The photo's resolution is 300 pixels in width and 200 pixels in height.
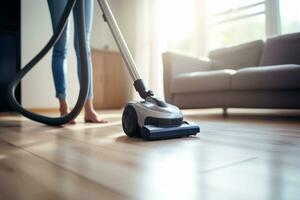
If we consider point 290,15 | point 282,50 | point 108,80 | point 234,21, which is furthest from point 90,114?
point 234,21

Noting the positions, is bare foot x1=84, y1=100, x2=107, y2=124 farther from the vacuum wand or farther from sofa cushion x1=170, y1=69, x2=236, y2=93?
sofa cushion x1=170, y1=69, x2=236, y2=93

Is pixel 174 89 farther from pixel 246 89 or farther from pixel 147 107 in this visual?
pixel 147 107

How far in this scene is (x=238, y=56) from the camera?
8.33 feet

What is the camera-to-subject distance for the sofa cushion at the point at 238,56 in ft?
8.02

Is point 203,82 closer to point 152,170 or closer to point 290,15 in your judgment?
point 152,170

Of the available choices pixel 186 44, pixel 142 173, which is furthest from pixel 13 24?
pixel 142 173

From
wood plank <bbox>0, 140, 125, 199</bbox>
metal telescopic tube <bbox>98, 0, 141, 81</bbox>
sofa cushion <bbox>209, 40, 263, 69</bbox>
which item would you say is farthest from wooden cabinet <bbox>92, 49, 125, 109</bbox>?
wood plank <bbox>0, 140, 125, 199</bbox>

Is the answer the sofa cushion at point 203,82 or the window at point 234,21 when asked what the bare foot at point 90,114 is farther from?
the window at point 234,21

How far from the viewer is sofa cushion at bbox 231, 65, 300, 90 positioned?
147cm

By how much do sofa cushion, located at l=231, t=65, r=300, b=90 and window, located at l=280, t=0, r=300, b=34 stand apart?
1516mm

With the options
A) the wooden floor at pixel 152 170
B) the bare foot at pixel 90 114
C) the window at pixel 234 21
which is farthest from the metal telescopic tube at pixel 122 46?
the window at pixel 234 21

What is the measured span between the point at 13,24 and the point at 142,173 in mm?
2878

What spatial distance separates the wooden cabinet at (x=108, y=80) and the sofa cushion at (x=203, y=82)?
1.56m

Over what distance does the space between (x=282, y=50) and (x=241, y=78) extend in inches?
28.1
